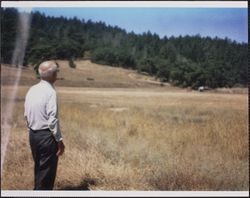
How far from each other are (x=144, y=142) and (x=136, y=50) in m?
1.94

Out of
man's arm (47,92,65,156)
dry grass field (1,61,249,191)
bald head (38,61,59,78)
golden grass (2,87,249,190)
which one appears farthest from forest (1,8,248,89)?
man's arm (47,92,65,156)

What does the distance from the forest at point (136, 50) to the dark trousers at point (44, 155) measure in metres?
1.69

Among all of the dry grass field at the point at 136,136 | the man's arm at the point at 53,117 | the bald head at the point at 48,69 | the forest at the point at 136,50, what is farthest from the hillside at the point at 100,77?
the man's arm at the point at 53,117

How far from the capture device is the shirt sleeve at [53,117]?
527 cm

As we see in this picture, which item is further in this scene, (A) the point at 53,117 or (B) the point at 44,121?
(B) the point at 44,121

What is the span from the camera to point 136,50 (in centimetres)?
886

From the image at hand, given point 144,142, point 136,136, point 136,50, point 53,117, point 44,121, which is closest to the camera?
point 53,117

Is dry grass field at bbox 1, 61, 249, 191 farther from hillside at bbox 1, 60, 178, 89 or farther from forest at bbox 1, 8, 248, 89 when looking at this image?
forest at bbox 1, 8, 248, 89

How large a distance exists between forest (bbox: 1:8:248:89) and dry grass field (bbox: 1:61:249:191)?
0.84 feet

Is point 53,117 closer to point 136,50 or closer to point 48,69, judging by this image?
point 48,69

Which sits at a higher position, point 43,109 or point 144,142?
point 43,109

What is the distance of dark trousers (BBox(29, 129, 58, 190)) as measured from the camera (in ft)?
17.7

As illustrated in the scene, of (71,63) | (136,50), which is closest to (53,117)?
(71,63)

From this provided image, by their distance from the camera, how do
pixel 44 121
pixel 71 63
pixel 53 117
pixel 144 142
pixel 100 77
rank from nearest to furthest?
pixel 53 117, pixel 44 121, pixel 144 142, pixel 71 63, pixel 100 77
